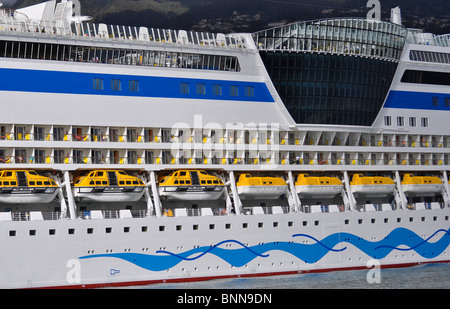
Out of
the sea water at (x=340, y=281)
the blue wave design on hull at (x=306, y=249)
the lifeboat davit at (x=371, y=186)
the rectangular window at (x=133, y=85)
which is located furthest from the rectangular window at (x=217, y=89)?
the sea water at (x=340, y=281)

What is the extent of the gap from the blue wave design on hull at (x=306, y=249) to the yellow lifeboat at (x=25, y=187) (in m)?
2.96

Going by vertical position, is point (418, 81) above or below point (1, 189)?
above

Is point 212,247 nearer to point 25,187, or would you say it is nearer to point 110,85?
point 110,85

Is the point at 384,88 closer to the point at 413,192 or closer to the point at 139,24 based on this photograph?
the point at 413,192

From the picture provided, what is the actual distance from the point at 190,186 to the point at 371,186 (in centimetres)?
1027

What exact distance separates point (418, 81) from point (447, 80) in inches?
84.8

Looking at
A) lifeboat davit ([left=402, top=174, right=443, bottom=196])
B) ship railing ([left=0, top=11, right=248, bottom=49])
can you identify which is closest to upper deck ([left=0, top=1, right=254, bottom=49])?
ship railing ([left=0, top=11, right=248, bottom=49])

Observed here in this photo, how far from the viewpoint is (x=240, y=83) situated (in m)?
37.1

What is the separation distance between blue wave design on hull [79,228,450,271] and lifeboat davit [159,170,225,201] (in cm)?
227

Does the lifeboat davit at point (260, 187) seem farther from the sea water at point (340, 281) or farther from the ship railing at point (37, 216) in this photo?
the ship railing at point (37, 216)

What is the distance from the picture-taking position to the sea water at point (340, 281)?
108 ft

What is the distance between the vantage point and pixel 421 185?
136 ft

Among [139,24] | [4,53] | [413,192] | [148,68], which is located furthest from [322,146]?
[139,24]

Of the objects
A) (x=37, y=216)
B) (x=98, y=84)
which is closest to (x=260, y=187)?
(x=98, y=84)
